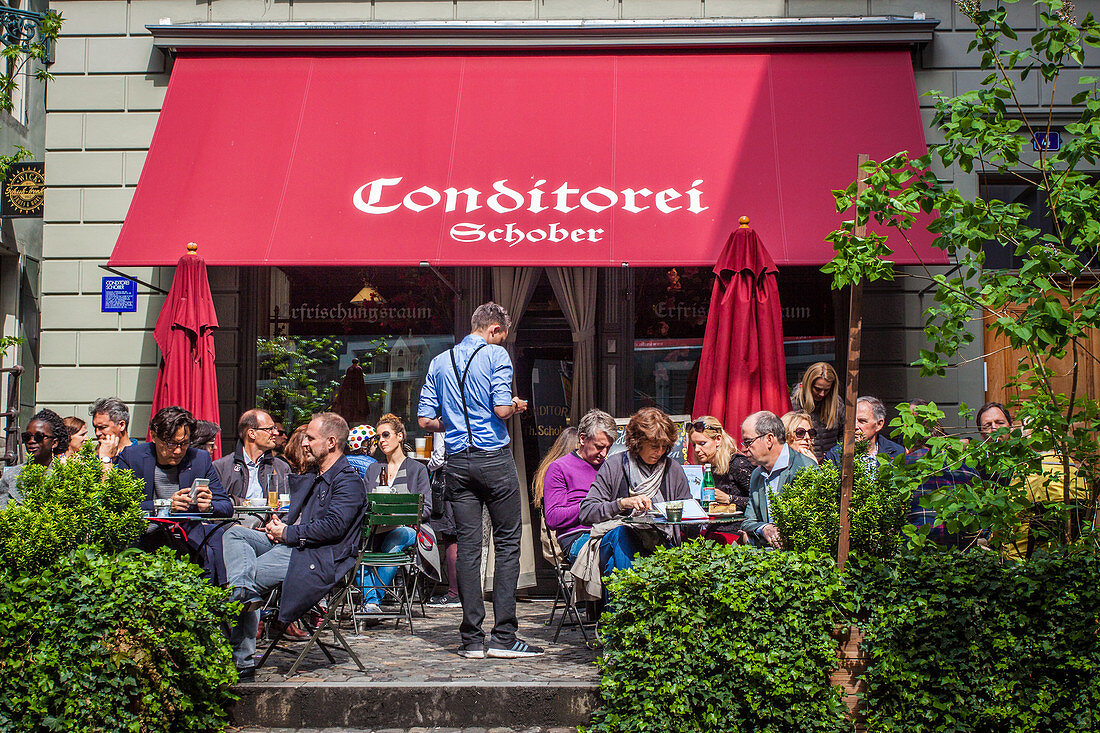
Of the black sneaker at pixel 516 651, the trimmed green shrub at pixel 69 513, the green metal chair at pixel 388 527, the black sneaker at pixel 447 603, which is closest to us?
the trimmed green shrub at pixel 69 513

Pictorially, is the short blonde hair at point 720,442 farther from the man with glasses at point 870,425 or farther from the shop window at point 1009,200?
the shop window at point 1009,200

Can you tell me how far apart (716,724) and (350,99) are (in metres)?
7.21

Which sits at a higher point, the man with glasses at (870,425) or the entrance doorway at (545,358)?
the entrance doorway at (545,358)

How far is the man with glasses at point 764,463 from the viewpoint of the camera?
253 inches

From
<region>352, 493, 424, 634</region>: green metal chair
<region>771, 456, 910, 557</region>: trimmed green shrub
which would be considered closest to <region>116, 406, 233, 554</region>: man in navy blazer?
Answer: <region>352, 493, 424, 634</region>: green metal chair

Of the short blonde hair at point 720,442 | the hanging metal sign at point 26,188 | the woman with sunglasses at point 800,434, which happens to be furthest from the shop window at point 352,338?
the woman with sunglasses at point 800,434

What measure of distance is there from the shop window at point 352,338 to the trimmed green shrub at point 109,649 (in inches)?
209

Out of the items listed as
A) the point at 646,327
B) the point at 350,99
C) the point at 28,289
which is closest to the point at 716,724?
the point at 646,327

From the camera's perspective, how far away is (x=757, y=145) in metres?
9.33

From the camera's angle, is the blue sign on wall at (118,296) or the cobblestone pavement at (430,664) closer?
the cobblestone pavement at (430,664)

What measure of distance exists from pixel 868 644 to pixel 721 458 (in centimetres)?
286

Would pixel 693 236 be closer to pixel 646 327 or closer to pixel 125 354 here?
pixel 646 327

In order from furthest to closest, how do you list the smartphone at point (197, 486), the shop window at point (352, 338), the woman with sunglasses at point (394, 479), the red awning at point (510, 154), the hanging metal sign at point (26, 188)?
the hanging metal sign at point (26, 188), the shop window at point (352, 338), the red awning at point (510, 154), the woman with sunglasses at point (394, 479), the smartphone at point (197, 486)

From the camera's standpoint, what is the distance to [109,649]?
184 inches
